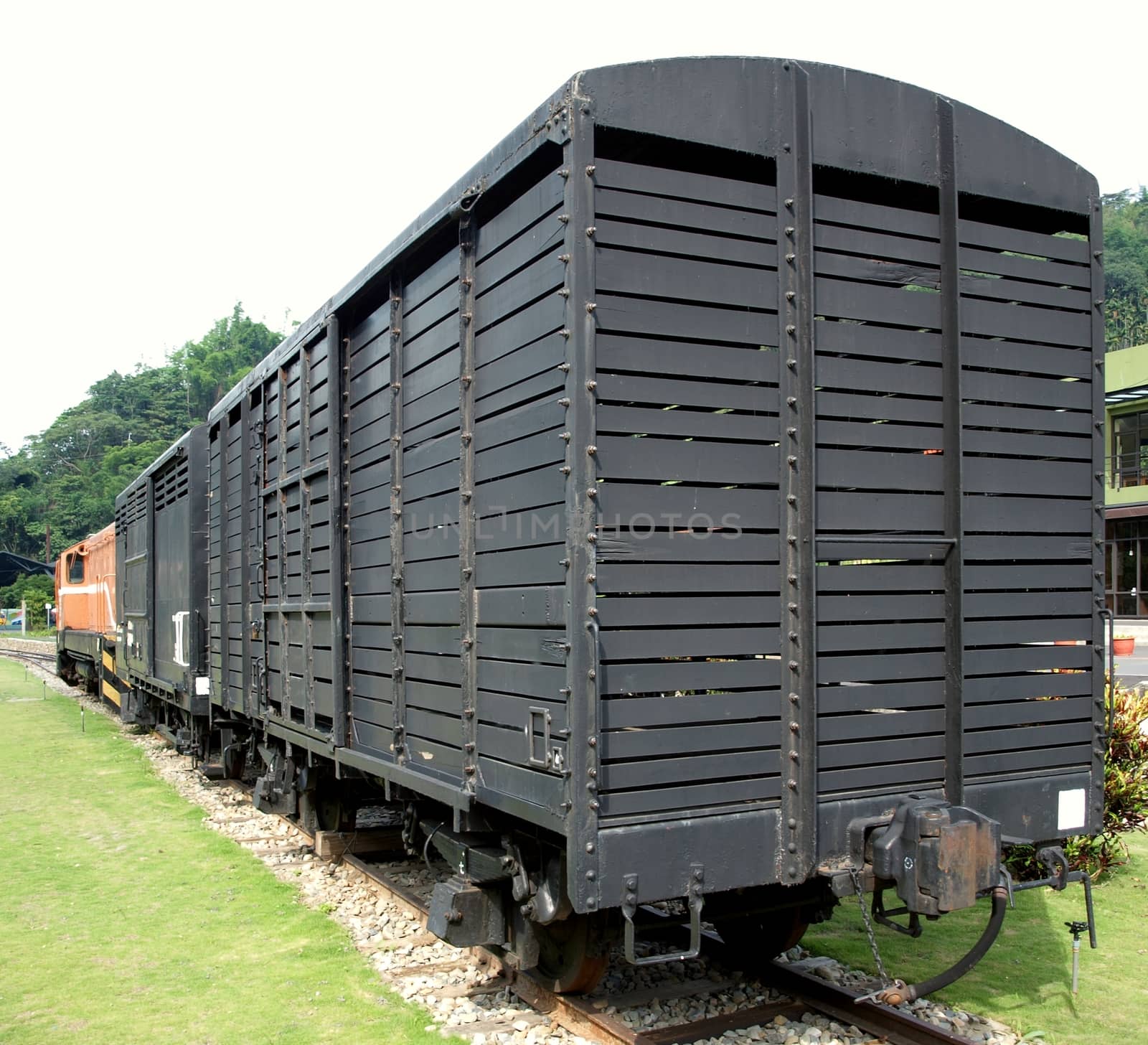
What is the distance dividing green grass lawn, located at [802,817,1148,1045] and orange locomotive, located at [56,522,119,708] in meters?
15.2

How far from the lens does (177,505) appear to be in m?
12.0

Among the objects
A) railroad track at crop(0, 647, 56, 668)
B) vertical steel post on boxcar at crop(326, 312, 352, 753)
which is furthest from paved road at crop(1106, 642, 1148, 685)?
railroad track at crop(0, 647, 56, 668)

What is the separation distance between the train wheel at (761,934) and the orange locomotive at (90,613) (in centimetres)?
1505

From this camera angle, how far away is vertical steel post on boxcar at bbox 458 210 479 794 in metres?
4.56

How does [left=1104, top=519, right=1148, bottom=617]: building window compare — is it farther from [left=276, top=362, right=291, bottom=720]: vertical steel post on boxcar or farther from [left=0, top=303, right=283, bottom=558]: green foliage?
[left=0, top=303, right=283, bottom=558]: green foliage

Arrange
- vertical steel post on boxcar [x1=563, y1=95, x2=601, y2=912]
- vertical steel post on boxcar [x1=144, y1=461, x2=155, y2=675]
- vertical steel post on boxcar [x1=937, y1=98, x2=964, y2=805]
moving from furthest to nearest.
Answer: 1. vertical steel post on boxcar [x1=144, y1=461, x2=155, y2=675]
2. vertical steel post on boxcar [x1=937, y1=98, x2=964, y2=805]
3. vertical steel post on boxcar [x1=563, y1=95, x2=601, y2=912]

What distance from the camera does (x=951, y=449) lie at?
4.36m

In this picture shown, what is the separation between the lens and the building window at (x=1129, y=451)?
1203 inches

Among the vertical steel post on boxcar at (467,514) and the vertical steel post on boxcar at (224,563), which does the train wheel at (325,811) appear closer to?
the vertical steel post on boxcar at (224,563)

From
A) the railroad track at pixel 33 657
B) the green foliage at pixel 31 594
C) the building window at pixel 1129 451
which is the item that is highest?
the building window at pixel 1129 451

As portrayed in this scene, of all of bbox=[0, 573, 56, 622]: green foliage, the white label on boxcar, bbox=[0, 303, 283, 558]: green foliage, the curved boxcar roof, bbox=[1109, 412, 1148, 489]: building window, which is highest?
bbox=[0, 303, 283, 558]: green foliage

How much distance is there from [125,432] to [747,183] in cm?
10112

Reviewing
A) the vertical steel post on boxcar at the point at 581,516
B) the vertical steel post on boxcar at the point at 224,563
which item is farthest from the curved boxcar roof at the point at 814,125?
the vertical steel post on boxcar at the point at 224,563

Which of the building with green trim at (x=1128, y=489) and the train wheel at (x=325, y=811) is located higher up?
the building with green trim at (x=1128, y=489)
